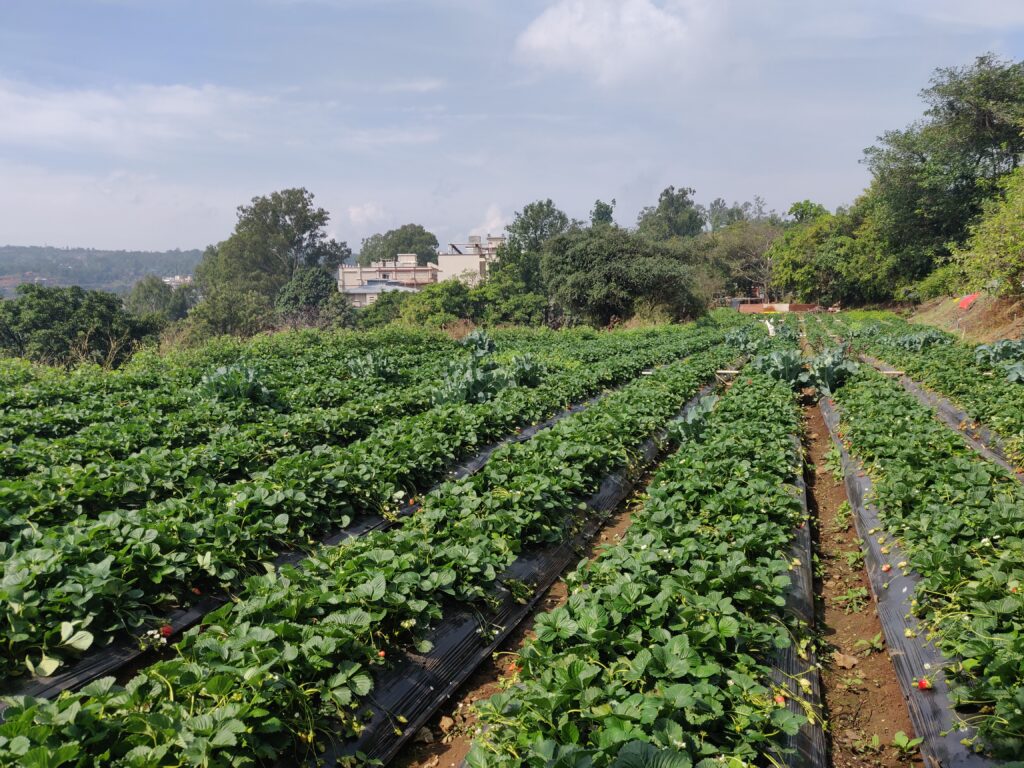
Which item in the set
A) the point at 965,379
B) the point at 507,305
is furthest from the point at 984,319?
the point at 507,305

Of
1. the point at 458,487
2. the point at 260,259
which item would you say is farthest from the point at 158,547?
the point at 260,259

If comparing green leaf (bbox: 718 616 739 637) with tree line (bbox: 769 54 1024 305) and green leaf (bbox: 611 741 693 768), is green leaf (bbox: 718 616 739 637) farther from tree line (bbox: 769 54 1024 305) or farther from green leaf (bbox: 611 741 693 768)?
tree line (bbox: 769 54 1024 305)

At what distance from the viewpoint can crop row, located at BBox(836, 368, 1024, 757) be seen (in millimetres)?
2668

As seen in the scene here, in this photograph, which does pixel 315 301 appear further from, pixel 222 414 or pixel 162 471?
pixel 162 471

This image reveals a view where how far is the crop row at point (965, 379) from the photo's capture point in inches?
293

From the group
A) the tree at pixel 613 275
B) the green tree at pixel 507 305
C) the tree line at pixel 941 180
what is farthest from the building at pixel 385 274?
the tree line at pixel 941 180

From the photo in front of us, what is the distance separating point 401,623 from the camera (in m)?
3.38

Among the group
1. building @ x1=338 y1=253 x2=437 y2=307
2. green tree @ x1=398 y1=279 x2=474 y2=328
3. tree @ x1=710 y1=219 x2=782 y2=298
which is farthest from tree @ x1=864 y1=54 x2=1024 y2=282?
building @ x1=338 y1=253 x2=437 y2=307

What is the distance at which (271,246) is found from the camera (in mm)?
62031

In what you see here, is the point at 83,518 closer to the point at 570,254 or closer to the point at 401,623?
the point at 401,623

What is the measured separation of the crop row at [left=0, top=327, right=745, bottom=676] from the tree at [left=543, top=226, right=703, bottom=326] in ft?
81.7

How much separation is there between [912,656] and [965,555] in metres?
0.68

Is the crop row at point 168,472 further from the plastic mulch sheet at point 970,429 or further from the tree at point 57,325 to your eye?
the tree at point 57,325

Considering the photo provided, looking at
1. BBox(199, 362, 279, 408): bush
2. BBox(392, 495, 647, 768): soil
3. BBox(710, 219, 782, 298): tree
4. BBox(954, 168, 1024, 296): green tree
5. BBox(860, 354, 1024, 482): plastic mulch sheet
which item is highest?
BBox(710, 219, 782, 298): tree
